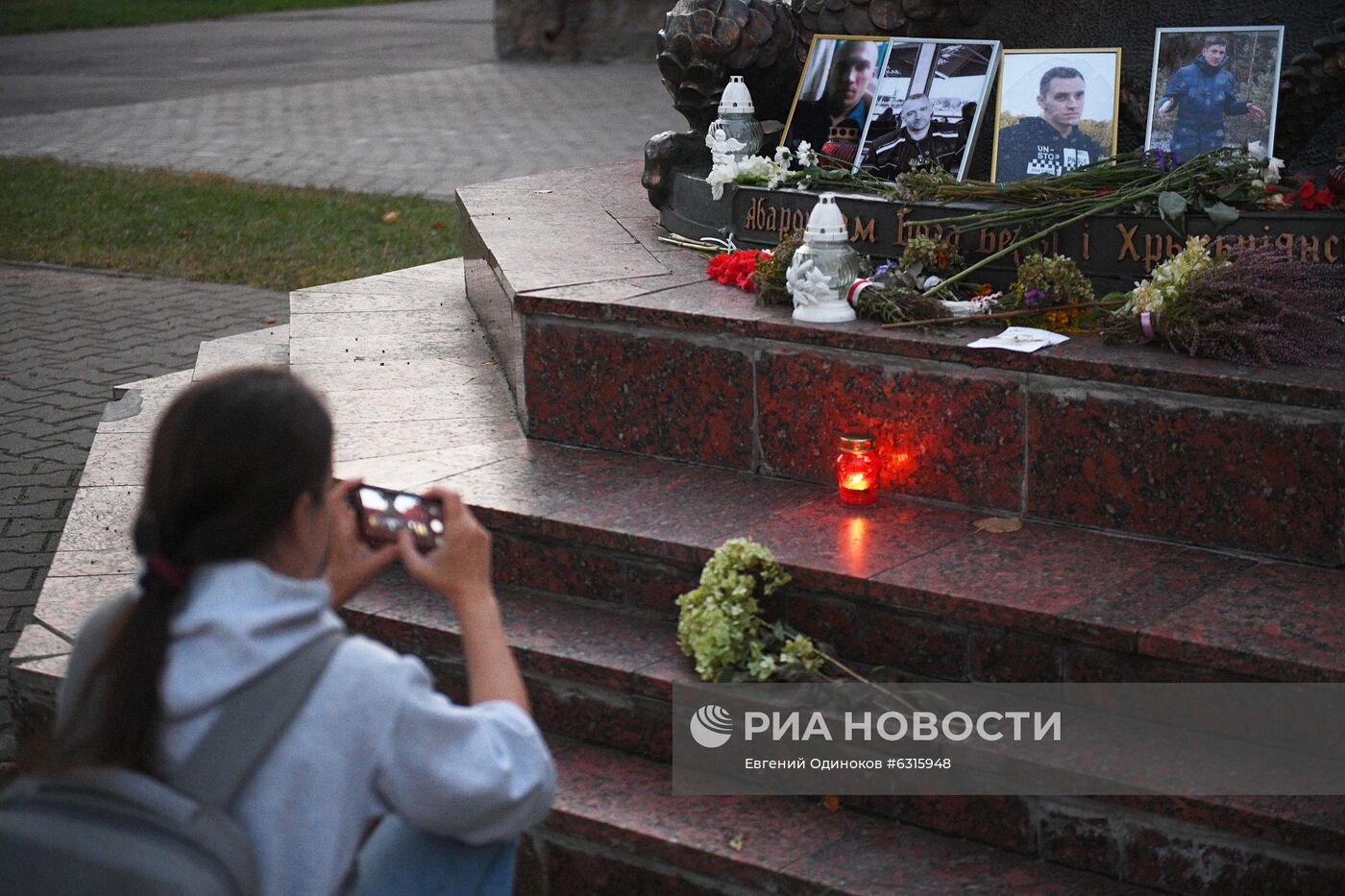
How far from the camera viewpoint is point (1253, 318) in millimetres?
3422

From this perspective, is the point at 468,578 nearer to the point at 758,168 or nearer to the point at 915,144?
the point at 758,168

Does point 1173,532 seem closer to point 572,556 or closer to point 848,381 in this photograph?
point 848,381

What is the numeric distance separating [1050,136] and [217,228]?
21.3ft

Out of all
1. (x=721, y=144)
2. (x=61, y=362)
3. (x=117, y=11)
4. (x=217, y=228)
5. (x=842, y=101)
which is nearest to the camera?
(x=721, y=144)

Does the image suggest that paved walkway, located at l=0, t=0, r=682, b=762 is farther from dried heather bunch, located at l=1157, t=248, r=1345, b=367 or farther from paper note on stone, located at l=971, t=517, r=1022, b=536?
dried heather bunch, located at l=1157, t=248, r=1345, b=367

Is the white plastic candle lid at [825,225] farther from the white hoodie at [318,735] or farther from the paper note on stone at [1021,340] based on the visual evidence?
the white hoodie at [318,735]

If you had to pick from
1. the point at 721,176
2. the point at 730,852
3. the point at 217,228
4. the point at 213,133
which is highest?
the point at 721,176

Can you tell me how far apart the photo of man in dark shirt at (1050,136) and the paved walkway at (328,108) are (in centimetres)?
636

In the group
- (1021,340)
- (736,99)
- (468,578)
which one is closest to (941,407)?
(1021,340)

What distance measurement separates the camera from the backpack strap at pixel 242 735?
174 centimetres

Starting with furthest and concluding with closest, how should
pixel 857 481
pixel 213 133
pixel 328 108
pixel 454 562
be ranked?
pixel 328 108 → pixel 213 133 → pixel 857 481 → pixel 454 562

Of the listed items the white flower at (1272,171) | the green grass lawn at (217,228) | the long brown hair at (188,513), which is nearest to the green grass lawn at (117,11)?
A: the green grass lawn at (217,228)

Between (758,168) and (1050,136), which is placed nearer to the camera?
(1050,136)

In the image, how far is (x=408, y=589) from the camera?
377cm
